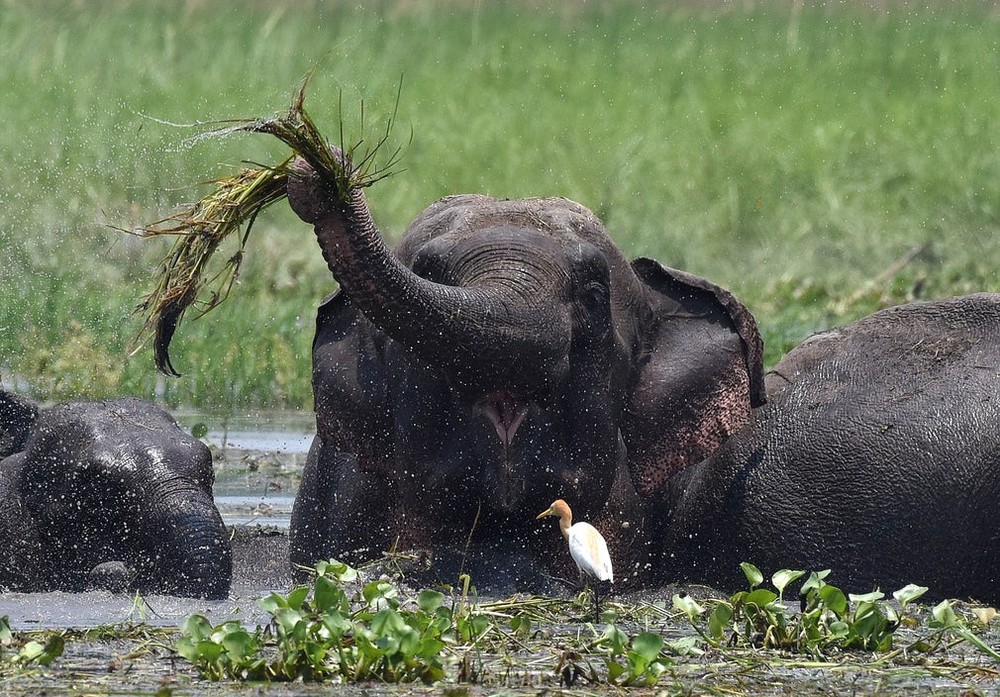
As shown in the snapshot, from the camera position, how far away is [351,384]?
8148 millimetres

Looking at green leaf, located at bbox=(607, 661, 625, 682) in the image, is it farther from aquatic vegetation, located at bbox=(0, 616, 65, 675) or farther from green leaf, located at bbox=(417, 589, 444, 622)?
aquatic vegetation, located at bbox=(0, 616, 65, 675)

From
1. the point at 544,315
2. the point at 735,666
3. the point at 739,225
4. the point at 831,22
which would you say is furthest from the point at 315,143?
the point at 831,22

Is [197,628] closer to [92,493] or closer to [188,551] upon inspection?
[188,551]

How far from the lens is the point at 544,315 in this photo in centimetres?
741

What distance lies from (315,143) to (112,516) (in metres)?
2.41

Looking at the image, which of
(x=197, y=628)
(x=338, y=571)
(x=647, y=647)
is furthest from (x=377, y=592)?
(x=647, y=647)

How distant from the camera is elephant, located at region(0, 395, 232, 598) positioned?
8367 mm

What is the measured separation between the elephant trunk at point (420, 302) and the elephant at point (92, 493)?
1456 millimetres

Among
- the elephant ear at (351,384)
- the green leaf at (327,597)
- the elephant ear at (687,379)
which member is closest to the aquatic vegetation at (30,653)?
the green leaf at (327,597)

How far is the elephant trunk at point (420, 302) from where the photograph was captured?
6789 millimetres

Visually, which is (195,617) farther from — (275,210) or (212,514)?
(275,210)

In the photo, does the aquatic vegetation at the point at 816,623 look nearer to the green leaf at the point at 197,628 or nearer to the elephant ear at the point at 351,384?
the green leaf at the point at 197,628

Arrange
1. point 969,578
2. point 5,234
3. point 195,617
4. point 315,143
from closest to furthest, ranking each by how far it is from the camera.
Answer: point 195,617
point 315,143
point 969,578
point 5,234

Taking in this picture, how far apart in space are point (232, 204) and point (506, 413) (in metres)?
1.18
